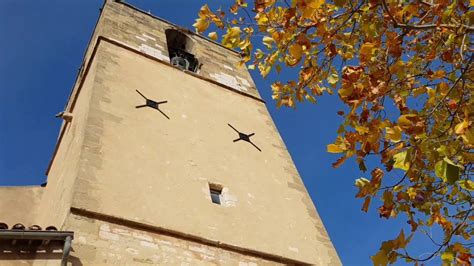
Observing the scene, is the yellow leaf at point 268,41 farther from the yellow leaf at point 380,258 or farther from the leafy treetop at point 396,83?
the yellow leaf at point 380,258

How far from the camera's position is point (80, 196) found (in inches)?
215

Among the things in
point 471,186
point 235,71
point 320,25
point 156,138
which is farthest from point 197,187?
point 235,71

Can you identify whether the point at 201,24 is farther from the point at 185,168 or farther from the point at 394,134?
the point at 185,168

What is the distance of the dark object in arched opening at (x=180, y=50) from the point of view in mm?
10930

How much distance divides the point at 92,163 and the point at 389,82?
3.81 m

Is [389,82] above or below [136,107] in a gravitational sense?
below

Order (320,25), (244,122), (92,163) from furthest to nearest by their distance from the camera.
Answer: (244,122) < (92,163) < (320,25)

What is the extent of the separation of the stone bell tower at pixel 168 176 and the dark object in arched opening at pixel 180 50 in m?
0.36

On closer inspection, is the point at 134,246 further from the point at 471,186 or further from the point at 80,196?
the point at 471,186

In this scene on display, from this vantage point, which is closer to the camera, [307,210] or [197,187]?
[197,187]

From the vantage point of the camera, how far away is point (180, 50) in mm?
11625

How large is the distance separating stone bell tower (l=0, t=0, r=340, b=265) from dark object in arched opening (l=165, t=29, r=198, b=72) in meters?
0.36

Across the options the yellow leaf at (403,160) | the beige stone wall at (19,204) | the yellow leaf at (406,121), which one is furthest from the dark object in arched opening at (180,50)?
the yellow leaf at (403,160)

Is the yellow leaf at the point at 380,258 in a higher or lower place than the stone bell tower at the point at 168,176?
lower
